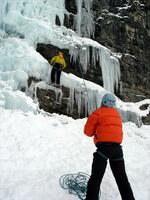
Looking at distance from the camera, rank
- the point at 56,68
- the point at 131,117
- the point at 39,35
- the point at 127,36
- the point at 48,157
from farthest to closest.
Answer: the point at 127,36 < the point at 131,117 < the point at 39,35 < the point at 56,68 < the point at 48,157

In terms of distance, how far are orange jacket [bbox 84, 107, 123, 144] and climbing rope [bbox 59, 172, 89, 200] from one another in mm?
1159

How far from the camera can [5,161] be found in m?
6.99

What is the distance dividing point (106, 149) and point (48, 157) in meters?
2.75

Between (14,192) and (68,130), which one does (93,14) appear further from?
(14,192)

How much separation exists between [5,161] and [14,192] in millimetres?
1397

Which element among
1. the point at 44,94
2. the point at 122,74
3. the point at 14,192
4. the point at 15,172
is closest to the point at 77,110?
the point at 44,94

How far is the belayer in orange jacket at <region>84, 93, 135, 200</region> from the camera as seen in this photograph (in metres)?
5.20

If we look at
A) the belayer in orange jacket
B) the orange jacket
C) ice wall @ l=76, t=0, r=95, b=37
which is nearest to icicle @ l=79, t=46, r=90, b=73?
ice wall @ l=76, t=0, r=95, b=37

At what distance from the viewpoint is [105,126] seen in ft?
17.7

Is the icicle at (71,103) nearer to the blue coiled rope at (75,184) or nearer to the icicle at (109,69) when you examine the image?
the icicle at (109,69)

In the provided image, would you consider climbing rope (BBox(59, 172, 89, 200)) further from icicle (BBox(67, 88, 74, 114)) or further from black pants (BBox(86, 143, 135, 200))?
icicle (BBox(67, 88, 74, 114))

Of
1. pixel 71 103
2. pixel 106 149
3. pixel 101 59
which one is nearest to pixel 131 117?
pixel 101 59

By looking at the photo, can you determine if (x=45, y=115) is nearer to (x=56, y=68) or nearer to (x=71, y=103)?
(x=71, y=103)

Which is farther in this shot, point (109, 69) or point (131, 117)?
point (109, 69)
